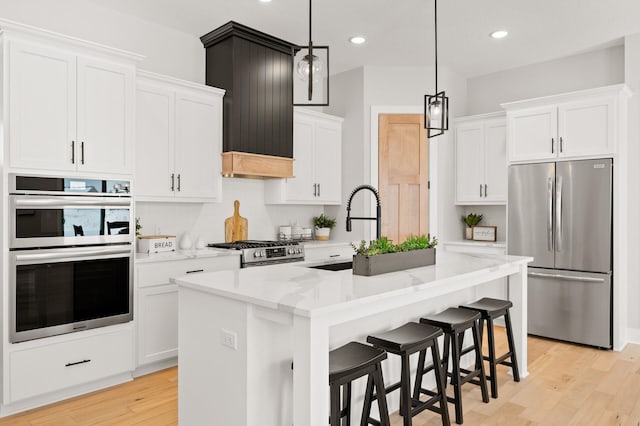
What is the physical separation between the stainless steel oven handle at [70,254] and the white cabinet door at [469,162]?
4.03m

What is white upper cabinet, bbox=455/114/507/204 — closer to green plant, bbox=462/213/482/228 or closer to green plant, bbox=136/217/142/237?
green plant, bbox=462/213/482/228

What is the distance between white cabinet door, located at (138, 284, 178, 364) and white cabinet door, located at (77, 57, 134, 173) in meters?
1.02

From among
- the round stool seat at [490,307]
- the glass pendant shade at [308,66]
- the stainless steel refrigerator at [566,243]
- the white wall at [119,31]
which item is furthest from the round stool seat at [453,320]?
the white wall at [119,31]

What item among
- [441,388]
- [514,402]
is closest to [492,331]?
[514,402]

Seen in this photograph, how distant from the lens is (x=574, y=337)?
4375 millimetres

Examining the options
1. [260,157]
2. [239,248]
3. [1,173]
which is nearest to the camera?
[1,173]

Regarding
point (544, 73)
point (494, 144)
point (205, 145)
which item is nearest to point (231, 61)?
point (205, 145)

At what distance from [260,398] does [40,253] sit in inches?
75.0

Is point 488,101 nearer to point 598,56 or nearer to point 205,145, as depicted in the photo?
point 598,56

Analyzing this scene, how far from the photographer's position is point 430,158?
18.0 ft

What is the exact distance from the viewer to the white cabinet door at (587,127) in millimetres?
4227

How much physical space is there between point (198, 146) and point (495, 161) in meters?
3.49

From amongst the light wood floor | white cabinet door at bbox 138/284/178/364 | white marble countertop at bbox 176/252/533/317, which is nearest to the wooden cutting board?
white cabinet door at bbox 138/284/178/364

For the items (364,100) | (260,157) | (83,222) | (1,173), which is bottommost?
(83,222)
